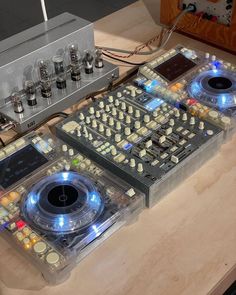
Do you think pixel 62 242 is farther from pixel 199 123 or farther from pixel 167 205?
pixel 199 123

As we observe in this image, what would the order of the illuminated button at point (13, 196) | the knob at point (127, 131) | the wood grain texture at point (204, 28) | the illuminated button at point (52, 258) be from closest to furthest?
the illuminated button at point (52, 258)
the illuminated button at point (13, 196)
the knob at point (127, 131)
the wood grain texture at point (204, 28)

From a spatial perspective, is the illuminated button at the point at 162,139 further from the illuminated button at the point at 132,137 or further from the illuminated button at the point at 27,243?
the illuminated button at the point at 27,243

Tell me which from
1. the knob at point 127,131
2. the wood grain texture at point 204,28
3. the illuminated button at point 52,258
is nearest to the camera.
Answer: the illuminated button at point 52,258

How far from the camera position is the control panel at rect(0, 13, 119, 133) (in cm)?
101

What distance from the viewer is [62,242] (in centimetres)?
75

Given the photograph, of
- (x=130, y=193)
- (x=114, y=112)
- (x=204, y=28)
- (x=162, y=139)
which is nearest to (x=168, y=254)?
(x=130, y=193)

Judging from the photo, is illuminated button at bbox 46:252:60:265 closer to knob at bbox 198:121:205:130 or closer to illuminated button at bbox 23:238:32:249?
illuminated button at bbox 23:238:32:249

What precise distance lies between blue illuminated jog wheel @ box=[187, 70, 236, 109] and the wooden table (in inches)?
6.4

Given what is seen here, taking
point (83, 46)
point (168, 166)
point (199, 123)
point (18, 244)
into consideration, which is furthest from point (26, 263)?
point (83, 46)

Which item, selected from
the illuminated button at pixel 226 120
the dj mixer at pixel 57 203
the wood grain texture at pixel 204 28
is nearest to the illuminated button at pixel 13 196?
the dj mixer at pixel 57 203

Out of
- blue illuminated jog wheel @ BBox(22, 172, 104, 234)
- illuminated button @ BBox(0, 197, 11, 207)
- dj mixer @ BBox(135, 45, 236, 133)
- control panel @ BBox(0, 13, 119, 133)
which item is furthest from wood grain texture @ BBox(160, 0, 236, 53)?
illuminated button @ BBox(0, 197, 11, 207)

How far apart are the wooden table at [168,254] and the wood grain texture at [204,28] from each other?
0.48 meters

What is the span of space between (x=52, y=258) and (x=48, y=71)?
50 cm

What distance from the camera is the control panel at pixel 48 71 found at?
3.33 feet
